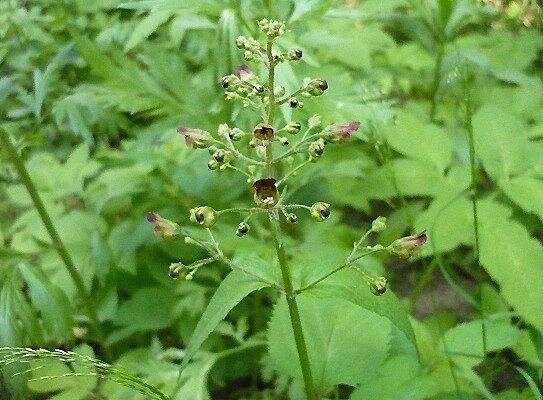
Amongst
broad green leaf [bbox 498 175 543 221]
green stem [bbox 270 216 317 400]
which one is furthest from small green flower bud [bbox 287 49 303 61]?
broad green leaf [bbox 498 175 543 221]

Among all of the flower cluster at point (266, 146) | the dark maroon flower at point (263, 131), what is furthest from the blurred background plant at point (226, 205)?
the dark maroon flower at point (263, 131)

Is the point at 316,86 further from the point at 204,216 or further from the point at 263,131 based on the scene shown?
the point at 204,216

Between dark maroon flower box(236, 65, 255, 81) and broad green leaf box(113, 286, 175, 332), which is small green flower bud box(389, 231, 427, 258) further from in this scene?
broad green leaf box(113, 286, 175, 332)

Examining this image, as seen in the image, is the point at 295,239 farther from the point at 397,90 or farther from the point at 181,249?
the point at 397,90

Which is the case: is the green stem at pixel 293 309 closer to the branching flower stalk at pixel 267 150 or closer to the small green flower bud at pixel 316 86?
the branching flower stalk at pixel 267 150

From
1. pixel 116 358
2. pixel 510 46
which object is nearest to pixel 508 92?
pixel 510 46

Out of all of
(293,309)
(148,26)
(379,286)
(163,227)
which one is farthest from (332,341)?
(148,26)
